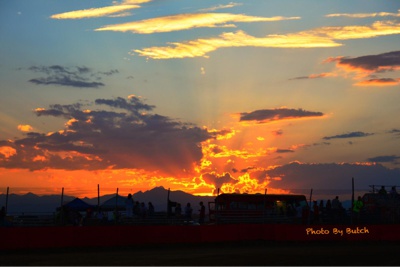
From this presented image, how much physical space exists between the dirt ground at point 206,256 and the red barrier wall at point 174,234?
0.66 meters

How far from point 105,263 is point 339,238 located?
1753 centimetres

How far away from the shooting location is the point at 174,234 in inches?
1421

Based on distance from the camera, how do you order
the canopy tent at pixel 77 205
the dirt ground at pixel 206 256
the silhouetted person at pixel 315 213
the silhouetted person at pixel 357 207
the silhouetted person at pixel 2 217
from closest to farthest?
1. the dirt ground at pixel 206 256
2. the silhouetted person at pixel 2 217
3. the silhouetted person at pixel 357 207
4. the silhouetted person at pixel 315 213
5. the canopy tent at pixel 77 205

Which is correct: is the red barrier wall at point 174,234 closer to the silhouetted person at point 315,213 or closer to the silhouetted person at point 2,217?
the silhouetted person at point 2,217

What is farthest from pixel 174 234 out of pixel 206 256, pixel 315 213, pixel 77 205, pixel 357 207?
pixel 357 207

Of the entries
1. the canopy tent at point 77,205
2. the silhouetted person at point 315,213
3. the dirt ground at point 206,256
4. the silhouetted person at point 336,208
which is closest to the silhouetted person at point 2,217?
the dirt ground at point 206,256

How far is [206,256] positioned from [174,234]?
26.5 ft

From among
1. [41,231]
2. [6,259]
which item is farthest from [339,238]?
[6,259]

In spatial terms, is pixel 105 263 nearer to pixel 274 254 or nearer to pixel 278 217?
pixel 274 254

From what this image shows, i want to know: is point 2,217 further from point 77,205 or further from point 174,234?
point 77,205

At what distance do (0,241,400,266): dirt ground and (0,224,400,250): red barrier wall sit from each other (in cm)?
66

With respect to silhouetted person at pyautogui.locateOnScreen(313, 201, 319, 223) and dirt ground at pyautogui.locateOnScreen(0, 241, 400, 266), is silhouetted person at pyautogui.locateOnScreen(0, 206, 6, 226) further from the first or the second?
silhouetted person at pyautogui.locateOnScreen(313, 201, 319, 223)

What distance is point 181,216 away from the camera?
3850 cm

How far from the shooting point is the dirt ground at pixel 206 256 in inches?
979
